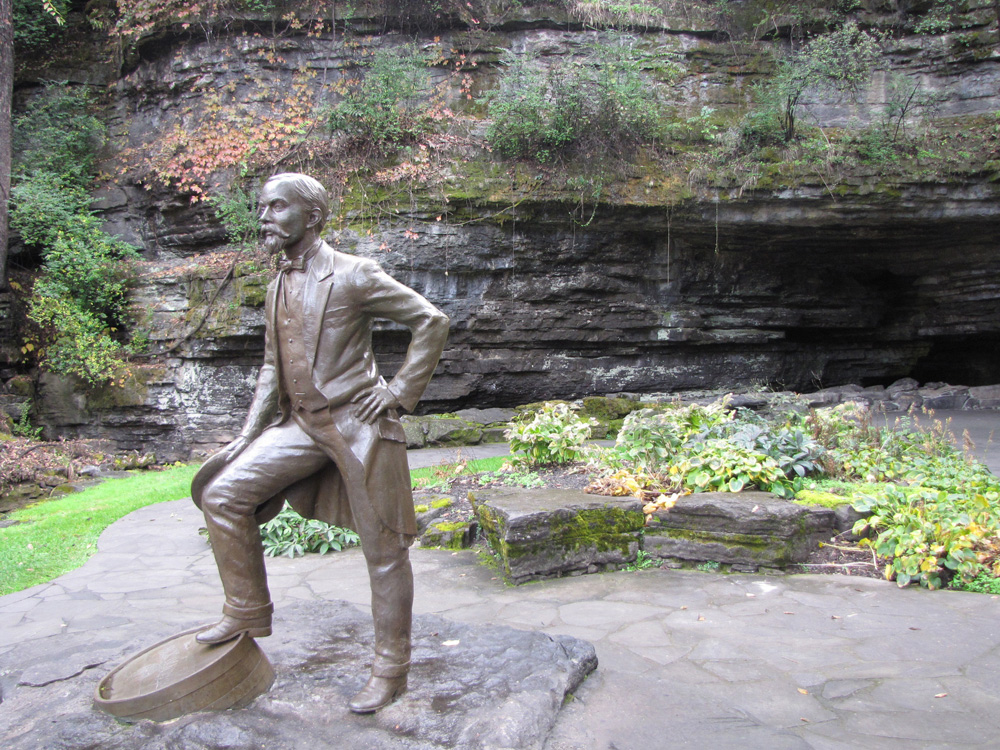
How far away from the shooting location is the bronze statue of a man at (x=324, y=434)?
2533 mm

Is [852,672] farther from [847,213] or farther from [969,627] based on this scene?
[847,213]

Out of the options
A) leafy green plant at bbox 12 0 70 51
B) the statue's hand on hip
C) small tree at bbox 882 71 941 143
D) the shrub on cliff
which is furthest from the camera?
leafy green plant at bbox 12 0 70 51

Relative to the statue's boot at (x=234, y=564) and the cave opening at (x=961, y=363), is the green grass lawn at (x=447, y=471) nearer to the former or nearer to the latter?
the statue's boot at (x=234, y=564)

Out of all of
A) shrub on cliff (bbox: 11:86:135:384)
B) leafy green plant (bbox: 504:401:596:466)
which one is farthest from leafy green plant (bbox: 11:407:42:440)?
leafy green plant (bbox: 504:401:596:466)

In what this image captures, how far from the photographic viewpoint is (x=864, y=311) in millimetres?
14945

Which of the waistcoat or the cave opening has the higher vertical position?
the waistcoat

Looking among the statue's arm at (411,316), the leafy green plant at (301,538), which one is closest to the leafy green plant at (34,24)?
the leafy green plant at (301,538)

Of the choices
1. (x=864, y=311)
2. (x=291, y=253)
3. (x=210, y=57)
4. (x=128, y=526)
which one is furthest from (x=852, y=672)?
(x=864, y=311)

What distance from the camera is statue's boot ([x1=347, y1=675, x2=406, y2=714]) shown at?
2371 mm

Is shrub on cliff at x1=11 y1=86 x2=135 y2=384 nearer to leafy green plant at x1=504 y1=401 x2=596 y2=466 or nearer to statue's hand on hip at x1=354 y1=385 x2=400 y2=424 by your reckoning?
leafy green plant at x1=504 y1=401 x2=596 y2=466

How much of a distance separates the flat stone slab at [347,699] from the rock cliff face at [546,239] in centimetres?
821

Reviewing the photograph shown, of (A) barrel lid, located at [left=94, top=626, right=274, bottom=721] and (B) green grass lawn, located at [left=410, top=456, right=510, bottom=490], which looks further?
(B) green grass lawn, located at [left=410, top=456, right=510, bottom=490]

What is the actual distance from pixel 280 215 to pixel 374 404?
822 mm

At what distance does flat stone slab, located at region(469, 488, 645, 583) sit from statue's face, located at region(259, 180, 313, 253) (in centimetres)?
227
